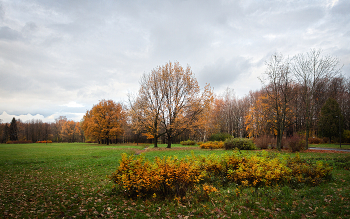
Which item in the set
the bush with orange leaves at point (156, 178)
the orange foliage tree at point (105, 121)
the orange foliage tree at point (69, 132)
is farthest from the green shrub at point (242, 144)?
the orange foliage tree at point (69, 132)

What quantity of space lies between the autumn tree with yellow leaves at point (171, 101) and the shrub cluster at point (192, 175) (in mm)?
13503

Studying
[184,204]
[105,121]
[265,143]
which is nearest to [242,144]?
Result: [265,143]

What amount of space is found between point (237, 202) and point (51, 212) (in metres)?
4.82

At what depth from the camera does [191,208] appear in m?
4.41

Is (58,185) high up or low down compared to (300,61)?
down

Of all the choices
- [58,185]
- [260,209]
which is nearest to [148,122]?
[58,185]

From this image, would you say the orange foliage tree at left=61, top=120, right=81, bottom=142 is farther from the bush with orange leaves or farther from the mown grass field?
the bush with orange leaves

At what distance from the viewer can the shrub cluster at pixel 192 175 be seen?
16.1 ft

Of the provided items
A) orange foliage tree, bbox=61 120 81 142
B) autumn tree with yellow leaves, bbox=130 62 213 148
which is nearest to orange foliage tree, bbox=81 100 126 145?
autumn tree with yellow leaves, bbox=130 62 213 148

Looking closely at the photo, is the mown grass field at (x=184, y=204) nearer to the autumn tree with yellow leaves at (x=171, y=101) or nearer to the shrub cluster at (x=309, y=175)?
the shrub cluster at (x=309, y=175)

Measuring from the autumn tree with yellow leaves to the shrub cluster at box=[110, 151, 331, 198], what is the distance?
44.3 ft

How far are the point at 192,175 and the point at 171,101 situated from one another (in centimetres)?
1617

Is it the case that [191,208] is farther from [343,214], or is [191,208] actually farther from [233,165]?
[343,214]

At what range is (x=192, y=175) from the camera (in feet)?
17.2
